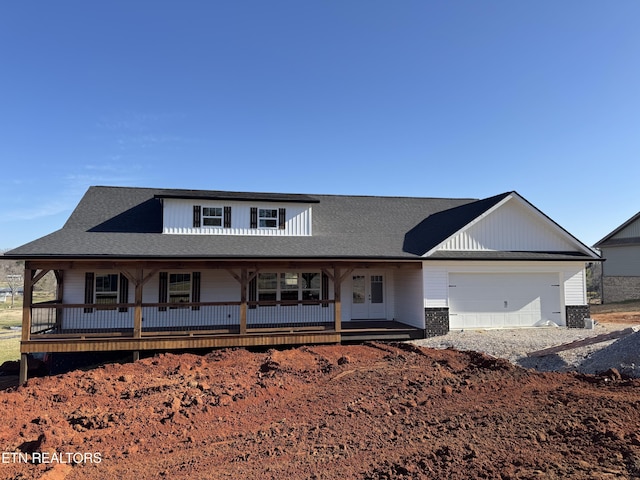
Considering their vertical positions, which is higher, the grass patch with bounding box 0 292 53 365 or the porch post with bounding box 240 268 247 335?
the porch post with bounding box 240 268 247 335

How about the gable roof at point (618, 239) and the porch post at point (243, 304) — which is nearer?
the porch post at point (243, 304)

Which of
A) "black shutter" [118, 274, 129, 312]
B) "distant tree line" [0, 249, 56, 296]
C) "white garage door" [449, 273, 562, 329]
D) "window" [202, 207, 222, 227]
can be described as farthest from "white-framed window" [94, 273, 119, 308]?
"distant tree line" [0, 249, 56, 296]

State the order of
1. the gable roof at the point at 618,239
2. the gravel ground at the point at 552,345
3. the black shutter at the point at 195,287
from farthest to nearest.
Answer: the gable roof at the point at 618,239, the black shutter at the point at 195,287, the gravel ground at the point at 552,345

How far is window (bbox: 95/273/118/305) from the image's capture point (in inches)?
567

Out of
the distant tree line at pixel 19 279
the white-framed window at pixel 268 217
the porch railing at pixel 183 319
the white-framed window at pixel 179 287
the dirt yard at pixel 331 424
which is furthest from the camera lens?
the distant tree line at pixel 19 279

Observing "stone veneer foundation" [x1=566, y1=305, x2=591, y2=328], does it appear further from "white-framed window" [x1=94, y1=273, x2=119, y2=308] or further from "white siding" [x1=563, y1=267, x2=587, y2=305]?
"white-framed window" [x1=94, y1=273, x2=119, y2=308]

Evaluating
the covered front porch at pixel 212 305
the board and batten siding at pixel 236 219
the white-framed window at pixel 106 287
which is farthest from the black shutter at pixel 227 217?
the white-framed window at pixel 106 287

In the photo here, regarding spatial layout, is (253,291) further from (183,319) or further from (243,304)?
(183,319)

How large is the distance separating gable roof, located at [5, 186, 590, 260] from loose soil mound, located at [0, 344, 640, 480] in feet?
12.5

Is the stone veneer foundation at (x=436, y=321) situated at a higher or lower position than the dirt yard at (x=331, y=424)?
higher

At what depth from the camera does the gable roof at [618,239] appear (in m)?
29.0

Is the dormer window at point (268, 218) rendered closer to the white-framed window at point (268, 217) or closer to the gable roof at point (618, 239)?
the white-framed window at point (268, 217)

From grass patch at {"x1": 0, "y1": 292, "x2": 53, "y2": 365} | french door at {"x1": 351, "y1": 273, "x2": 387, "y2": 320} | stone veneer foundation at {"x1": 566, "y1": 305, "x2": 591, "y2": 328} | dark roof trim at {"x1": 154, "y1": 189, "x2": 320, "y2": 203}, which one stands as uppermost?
dark roof trim at {"x1": 154, "y1": 189, "x2": 320, "y2": 203}

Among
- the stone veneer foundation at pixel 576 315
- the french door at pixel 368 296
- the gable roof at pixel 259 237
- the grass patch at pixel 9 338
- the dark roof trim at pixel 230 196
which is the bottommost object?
the grass patch at pixel 9 338
